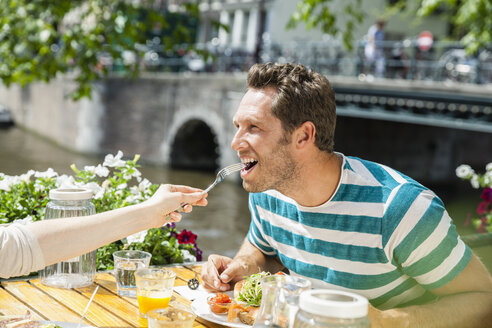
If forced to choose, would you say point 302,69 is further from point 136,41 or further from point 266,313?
point 136,41

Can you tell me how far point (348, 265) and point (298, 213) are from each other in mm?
243

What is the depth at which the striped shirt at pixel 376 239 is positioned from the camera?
1886mm

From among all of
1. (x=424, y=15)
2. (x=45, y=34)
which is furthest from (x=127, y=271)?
(x=424, y=15)

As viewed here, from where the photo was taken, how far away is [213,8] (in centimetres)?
2555

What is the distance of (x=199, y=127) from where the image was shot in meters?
18.9

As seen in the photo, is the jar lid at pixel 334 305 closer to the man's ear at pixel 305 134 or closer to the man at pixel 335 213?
the man at pixel 335 213

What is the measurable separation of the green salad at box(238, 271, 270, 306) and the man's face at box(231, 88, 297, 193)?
306 millimetres

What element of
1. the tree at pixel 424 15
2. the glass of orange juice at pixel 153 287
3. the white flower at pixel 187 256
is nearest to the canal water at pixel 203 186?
the tree at pixel 424 15

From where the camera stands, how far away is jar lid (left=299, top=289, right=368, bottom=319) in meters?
1.12

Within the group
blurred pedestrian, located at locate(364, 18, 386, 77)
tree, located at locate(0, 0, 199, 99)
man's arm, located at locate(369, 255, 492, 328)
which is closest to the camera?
man's arm, located at locate(369, 255, 492, 328)

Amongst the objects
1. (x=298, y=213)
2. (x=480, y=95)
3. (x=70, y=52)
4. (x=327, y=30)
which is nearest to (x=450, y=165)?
(x=480, y=95)

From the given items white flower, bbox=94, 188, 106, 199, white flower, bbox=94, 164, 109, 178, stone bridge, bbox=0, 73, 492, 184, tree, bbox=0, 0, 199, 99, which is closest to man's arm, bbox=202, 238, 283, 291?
white flower, bbox=94, 188, 106, 199

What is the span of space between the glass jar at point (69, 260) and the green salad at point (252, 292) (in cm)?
57

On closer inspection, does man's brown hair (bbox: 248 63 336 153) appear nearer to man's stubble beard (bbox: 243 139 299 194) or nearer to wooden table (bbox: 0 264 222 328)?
man's stubble beard (bbox: 243 139 299 194)
